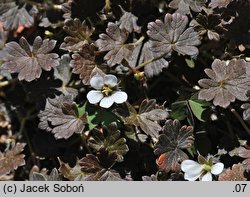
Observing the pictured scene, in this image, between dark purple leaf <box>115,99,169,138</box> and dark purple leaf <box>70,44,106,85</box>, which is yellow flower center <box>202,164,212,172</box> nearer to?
dark purple leaf <box>115,99,169,138</box>

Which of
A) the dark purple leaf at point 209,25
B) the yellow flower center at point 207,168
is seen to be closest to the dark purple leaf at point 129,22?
the dark purple leaf at point 209,25

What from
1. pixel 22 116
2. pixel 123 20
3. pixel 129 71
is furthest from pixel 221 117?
pixel 22 116

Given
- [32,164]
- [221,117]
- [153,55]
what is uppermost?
[153,55]

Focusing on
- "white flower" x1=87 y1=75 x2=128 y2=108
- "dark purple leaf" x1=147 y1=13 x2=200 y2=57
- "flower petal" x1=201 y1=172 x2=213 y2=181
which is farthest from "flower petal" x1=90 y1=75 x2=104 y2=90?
"flower petal" x1=201 y1=172 x2=213 y2=181

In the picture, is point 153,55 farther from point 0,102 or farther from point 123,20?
point 0,102

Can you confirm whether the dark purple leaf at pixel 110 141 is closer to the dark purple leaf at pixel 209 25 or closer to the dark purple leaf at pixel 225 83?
the dark purple leaf at pixel 225 83

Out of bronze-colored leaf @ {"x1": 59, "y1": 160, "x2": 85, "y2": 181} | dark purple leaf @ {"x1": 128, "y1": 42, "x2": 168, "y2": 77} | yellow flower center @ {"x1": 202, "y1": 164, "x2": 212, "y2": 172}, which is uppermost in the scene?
dark purple leaf @ {"x1": 128, "y1": 42, "x2": 168, "y2": 77}

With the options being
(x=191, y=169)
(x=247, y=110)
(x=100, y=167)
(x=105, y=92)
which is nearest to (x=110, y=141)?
(x=100, y=167)

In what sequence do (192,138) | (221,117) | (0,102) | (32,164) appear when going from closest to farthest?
(192,138), (221,117), (32,164), (0,102)
